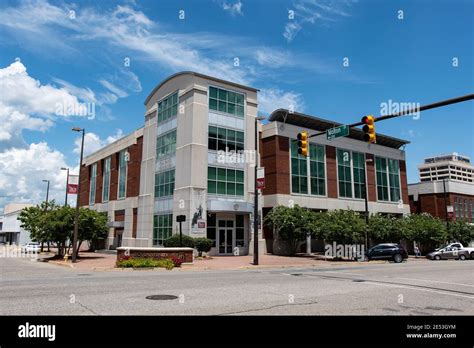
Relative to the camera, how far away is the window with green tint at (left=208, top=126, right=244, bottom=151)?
3644 centimetres

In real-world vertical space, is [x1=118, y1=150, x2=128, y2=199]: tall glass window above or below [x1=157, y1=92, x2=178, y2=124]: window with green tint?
below

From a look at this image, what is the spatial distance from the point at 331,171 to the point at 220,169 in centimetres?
1443

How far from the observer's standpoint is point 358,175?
46750 mm

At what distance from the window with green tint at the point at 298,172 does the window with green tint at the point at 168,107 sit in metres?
12.5

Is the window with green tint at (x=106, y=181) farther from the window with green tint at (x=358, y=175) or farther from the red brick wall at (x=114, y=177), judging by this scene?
the window with green tint at (x=358, y=175)

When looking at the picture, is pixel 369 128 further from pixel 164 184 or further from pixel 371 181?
pixel 371 181

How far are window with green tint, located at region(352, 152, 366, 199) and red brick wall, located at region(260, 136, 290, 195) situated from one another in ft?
35.5

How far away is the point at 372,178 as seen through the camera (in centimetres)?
4844

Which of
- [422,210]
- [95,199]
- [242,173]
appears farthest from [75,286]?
[422,210]

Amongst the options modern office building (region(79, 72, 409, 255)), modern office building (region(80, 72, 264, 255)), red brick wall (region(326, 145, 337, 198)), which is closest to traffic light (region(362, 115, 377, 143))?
modern office building (region(79, 72, 409, 255))

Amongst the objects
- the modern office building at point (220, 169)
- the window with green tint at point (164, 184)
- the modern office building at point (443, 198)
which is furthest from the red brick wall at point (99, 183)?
the modern office building at point (443, 198)

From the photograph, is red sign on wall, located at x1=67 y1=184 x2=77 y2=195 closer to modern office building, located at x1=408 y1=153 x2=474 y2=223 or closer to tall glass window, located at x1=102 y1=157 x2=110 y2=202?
tall glass window, located at x1=102 y1=157 x2=110 y2=202

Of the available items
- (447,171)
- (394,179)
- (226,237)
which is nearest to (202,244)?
(226,237)

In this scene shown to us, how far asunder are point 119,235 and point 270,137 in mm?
22680
